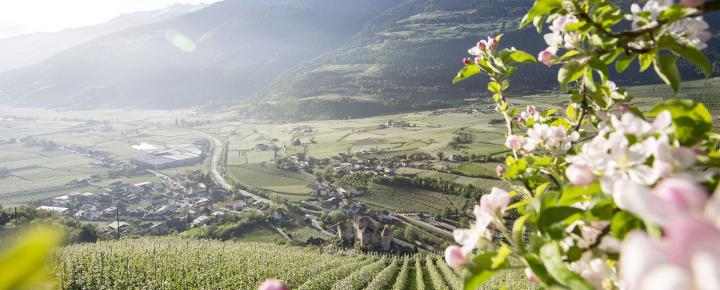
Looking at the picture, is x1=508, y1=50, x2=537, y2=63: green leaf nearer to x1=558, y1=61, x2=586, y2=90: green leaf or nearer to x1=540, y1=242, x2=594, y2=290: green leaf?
x1=558, y1=61, x2=586, y2=90: green leaf

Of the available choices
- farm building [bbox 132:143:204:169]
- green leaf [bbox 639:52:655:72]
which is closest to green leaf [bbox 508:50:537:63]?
green leaf [bbox 639:52:655:72]

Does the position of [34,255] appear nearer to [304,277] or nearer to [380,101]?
[304,277]

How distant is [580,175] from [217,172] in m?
75.7

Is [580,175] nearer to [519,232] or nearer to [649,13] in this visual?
[519,232]

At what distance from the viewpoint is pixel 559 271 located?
37.9 inches

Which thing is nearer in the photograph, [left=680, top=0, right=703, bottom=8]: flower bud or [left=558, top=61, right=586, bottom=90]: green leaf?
[left=680, top=0, right=703, bottom=8]: flower bud

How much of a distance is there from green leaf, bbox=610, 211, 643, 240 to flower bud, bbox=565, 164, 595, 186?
0.70 ft

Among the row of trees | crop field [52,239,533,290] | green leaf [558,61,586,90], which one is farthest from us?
the row of trees

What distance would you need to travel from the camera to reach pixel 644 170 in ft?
3.53

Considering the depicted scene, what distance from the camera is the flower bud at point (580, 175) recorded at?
1.18m

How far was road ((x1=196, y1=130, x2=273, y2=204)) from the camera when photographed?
59.8 meters

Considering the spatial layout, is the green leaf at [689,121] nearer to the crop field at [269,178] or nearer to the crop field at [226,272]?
the crop field at [226,272]

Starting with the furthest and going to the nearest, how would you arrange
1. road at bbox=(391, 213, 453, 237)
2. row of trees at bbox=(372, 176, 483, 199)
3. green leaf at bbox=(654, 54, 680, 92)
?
row of trees at bbox=(372, 176, 483, 199)
road at bbox=(391, 213, 453, 237)
green leaf at bbox=(654, 54, 680, 92)

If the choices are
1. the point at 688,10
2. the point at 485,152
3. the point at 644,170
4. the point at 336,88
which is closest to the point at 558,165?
the point at 688,10
